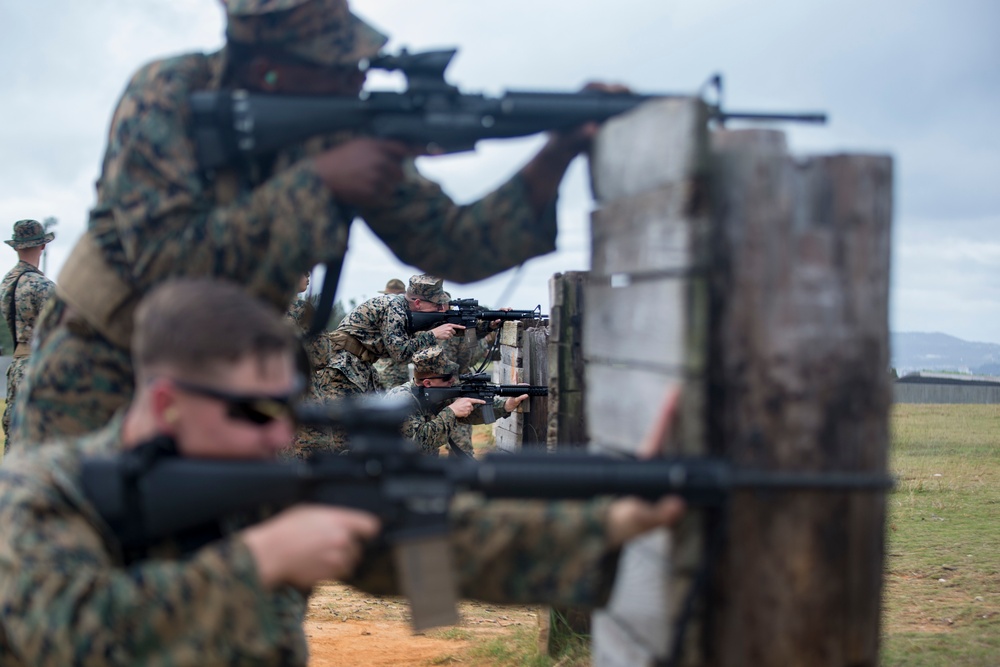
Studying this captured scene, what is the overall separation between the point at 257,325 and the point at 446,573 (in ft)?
2.33

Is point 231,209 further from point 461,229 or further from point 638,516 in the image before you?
point 638,516

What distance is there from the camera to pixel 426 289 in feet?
39.4

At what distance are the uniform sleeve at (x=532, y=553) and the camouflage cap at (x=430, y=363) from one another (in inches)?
320

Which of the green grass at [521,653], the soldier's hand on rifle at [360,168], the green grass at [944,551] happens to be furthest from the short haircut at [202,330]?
the green grass at [944,551]

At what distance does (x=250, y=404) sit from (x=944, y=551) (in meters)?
5.95

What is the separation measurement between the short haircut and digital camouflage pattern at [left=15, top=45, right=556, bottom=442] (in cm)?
45

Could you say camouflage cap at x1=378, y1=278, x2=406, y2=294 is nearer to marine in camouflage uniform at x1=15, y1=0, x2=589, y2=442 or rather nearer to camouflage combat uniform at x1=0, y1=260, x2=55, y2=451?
camouflage combat uniform at x1=0, y1=260, x2=55, y2=451

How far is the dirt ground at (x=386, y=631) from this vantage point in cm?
591

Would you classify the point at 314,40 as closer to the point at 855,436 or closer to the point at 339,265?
the point at 339,265

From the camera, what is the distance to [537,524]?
2.36 metres

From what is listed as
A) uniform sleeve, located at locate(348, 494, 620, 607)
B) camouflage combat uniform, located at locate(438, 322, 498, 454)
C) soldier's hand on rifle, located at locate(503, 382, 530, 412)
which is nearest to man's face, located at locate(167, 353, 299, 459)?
uniform sleeve, located at locate(348, 494, 620, 607)

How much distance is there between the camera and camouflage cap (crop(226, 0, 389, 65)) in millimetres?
2855

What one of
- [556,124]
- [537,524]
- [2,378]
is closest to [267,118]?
[556,124]

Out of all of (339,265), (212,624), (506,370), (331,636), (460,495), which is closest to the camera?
(212,624)
